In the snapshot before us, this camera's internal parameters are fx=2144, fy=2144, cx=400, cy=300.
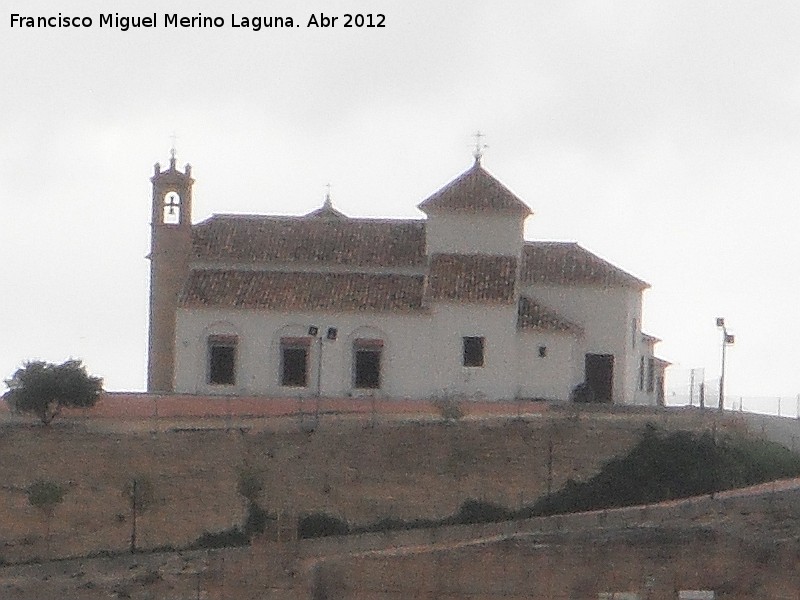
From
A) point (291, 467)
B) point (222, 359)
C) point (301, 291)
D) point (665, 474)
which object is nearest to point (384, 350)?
point (301, 291)

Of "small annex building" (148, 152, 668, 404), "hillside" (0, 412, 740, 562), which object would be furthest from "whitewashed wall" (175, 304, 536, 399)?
"hillside" (0, 412, 740, 562)

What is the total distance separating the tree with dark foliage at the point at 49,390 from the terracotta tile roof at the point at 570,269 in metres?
11.8

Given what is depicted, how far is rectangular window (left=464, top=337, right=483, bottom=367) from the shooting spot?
51.9m

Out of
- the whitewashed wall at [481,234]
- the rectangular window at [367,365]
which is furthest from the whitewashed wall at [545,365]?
the rectangular window at [367,365]

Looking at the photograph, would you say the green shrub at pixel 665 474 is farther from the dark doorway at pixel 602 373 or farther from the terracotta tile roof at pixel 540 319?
the dark doorway at pixel 602 373

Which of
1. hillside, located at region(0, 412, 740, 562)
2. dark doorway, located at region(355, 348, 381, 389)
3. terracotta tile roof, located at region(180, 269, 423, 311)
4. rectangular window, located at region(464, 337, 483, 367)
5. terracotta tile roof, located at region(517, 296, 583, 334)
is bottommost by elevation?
hillside, located at region(0, 412, 740, 562)

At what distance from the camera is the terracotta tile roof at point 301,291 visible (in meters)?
52.4

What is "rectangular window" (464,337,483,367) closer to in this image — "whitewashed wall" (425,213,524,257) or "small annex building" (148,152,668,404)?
"small annex building" (148,152,668,404)

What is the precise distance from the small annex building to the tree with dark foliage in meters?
4.25

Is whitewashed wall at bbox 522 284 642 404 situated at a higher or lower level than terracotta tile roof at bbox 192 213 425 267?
lower

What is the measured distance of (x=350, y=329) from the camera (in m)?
52.2

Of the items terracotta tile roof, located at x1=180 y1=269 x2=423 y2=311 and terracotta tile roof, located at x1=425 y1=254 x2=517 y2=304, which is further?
terracotta tile roof, located at x1=180 y1=269 x2=423 y2=311

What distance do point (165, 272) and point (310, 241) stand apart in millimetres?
3731

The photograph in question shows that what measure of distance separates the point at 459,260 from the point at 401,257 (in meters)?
1.52
